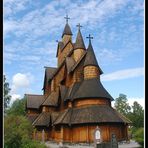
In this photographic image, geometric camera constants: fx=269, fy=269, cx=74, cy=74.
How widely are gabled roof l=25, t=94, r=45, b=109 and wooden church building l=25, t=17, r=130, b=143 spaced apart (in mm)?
2115

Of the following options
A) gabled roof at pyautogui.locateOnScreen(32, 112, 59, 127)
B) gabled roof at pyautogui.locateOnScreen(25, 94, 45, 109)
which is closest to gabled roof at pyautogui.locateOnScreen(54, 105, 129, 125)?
gabled roof at pyautogui.locateOnScreen(32, 112, 59, 127)

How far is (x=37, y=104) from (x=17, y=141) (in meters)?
23.6

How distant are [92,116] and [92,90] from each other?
11.2 feet

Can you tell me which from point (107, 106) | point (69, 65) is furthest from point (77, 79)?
point (107, 106)

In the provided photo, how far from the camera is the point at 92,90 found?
95.5 ft

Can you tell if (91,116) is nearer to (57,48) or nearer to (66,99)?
(66,99)

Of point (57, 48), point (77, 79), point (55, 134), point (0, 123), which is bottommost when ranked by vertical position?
point (55, 134)

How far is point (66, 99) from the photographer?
31266 mm

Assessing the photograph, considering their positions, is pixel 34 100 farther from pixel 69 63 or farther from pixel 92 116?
pixel 92 116

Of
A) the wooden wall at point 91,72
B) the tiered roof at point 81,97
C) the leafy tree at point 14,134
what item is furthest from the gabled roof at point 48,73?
the leafy tree at point 14,134

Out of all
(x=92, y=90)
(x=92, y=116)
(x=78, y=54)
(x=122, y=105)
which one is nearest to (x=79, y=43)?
(x=78, y=54)

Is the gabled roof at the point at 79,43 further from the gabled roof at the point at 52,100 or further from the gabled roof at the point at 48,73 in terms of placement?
the gabled roof at the point at 48,73

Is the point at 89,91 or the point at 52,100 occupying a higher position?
the point at 89,91

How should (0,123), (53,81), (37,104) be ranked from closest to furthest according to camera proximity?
(0,123) → (53,81) → (37,104)
